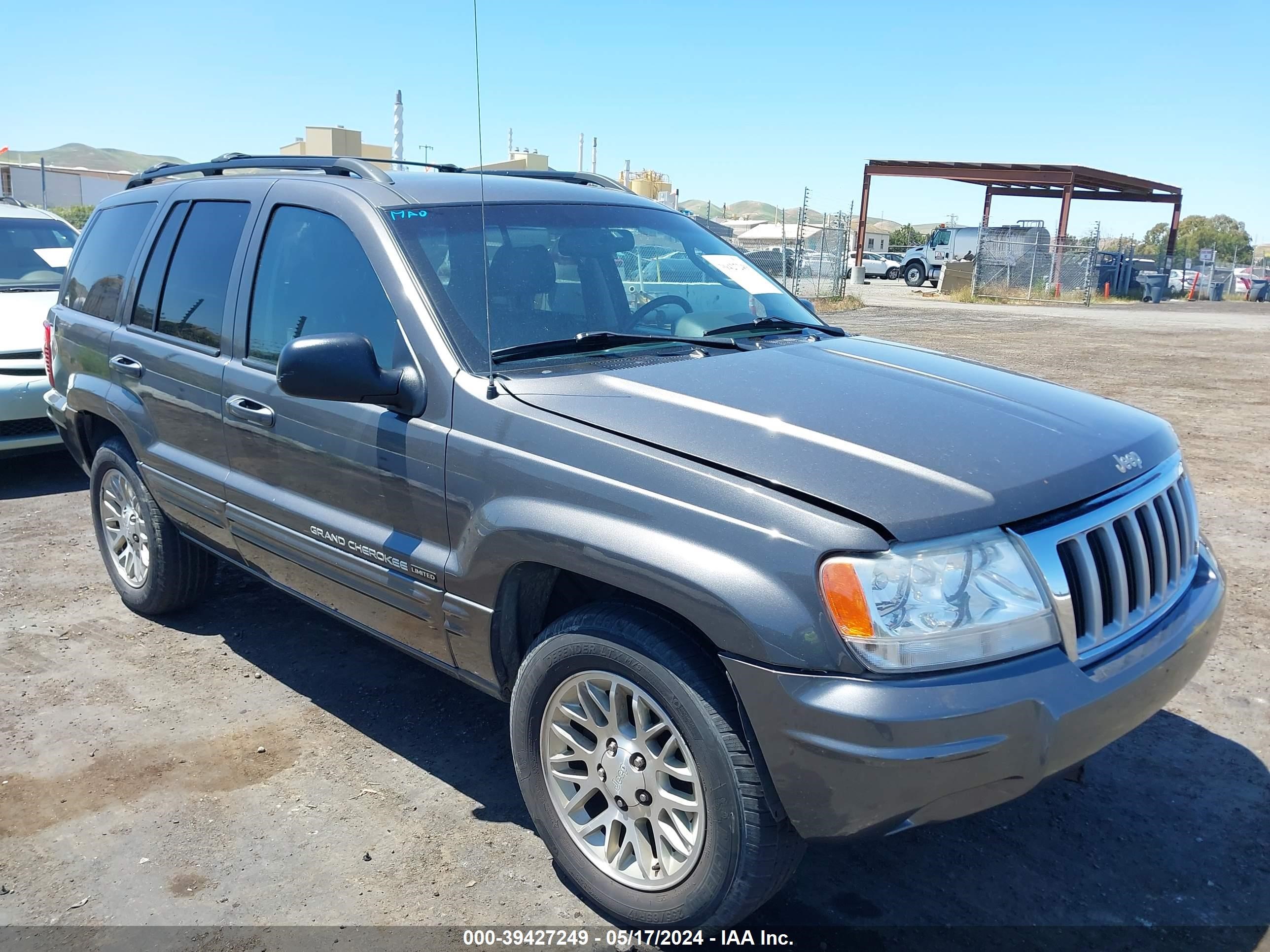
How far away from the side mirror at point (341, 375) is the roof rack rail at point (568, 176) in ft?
4.86

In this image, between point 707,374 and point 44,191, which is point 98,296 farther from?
point 44,191

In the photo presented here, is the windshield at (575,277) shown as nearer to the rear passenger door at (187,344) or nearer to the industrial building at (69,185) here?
the rear passenger door at (187,344)

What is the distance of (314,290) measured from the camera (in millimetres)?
3465

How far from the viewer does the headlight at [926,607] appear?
84.4 inches

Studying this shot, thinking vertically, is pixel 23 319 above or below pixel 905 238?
below

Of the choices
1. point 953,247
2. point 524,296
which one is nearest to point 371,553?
point 524,296

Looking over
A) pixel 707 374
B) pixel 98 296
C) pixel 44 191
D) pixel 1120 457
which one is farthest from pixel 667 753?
pixel 44 191

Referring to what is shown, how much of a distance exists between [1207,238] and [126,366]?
322 ft

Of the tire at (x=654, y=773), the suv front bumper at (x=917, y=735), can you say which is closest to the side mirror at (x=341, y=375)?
the tire at (x=654, y=773)

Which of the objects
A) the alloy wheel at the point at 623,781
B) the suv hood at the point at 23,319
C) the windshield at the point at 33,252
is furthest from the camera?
the windshield at the point at 33,252

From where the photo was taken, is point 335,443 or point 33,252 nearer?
point 335,443

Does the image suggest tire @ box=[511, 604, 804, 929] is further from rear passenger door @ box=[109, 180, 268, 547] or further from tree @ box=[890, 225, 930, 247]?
tree @ box=[890, 225, 930, 247]

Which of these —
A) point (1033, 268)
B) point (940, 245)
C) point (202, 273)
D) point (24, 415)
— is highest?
point (940, 245)

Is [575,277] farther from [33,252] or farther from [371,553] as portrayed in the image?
[33,252]
